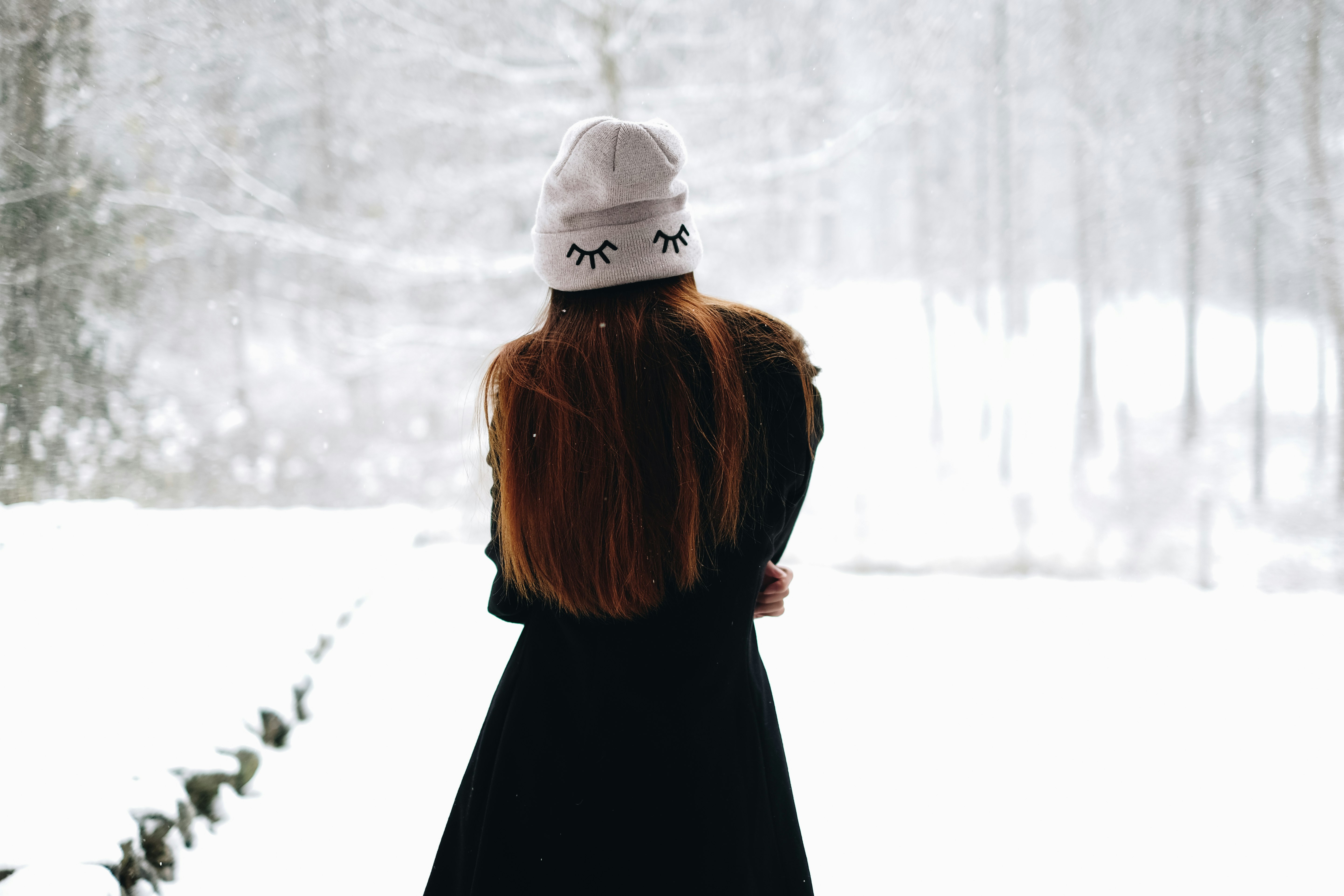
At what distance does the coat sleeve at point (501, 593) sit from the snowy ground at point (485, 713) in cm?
96

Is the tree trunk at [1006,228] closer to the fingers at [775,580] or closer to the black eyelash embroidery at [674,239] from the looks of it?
the fingers at [775,580]

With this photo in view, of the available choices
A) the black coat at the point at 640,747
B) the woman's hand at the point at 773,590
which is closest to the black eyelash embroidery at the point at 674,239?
the black coat at the point at 640,747

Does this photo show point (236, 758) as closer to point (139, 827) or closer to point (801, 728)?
point (139, 827)

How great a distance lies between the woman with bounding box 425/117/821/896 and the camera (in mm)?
721

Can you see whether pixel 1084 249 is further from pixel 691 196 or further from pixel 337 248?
pixel 337 248

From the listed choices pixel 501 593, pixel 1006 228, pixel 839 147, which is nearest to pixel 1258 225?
pixel 1006 228

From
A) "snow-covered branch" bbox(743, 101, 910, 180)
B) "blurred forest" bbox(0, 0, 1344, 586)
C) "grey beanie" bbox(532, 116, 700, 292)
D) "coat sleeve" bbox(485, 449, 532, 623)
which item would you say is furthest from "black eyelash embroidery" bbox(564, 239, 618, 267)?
"snow-covered branch" bbox(743, 101, 910, 180)

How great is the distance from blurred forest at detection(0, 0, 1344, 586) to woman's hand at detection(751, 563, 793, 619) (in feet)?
10.0

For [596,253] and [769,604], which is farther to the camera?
[769,604]

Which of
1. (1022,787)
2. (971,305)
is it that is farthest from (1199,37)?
(1022,787)

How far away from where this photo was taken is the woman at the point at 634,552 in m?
0.72

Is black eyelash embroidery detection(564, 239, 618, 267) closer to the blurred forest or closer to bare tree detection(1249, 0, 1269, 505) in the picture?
the blurred forest

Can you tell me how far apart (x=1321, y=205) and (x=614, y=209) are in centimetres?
436

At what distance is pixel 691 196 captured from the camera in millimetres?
5012
